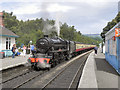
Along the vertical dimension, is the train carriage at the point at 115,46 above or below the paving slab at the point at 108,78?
above

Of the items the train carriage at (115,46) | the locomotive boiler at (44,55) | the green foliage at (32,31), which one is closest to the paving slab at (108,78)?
the train carriage at (115,46)

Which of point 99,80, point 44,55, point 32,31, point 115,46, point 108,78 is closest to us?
point 99,80

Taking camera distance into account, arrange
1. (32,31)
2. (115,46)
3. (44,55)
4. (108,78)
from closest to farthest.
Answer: (108,78), (115,46), (44,55), (32,31)

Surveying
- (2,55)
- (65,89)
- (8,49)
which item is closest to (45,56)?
(65,89)

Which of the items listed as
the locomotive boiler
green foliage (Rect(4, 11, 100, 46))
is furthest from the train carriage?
green foliage (Rect(4, 11, 100, 46))

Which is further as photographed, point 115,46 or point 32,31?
point 32,31

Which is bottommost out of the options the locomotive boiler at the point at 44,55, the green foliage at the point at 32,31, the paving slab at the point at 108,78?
the paving slab at the point at 108,78

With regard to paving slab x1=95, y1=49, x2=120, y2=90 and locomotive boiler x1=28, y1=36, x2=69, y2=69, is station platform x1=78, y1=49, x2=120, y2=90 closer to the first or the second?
paving slab x1=95, y1=49, x2=120, y2=90

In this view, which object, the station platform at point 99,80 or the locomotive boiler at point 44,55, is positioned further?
the locomotive boiler at point 44,55

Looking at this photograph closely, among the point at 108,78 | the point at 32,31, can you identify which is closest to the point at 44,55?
the point at 108,78

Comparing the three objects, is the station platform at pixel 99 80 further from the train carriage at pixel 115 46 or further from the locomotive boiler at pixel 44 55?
the locomotive boiler at pixel 44 55

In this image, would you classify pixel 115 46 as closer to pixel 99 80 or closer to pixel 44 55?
pixel 99 80

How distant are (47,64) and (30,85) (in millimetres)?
3936

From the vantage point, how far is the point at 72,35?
57594mm
